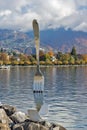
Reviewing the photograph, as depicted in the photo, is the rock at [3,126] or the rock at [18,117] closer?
the rock at [3,126]

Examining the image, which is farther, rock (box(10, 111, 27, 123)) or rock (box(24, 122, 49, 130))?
rock (box(10, 111, 27, 123))

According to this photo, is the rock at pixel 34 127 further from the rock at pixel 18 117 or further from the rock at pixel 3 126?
the rock at pixel 18 117

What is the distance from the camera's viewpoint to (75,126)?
85.9 ft

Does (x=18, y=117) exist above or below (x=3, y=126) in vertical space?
below

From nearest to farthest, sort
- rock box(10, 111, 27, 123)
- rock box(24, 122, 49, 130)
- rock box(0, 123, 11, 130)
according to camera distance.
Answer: rock box(0, 123, 11, 130), rock box(24, 122, 49, 130), rock box(10, 111, 27, 123)

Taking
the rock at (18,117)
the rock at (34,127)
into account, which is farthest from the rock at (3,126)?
the rock at (18,117)

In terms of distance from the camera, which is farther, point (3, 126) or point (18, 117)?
point (18, 117)

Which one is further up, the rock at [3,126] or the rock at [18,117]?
the rock at [3,126]

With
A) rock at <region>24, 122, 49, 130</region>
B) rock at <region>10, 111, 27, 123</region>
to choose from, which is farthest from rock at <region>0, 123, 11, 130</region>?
rock at <region>10, 111, 27, 123</region>

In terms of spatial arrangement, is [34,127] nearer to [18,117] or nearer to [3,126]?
[3,126]

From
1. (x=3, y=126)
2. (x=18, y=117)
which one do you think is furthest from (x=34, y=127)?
(x=18, y=117)

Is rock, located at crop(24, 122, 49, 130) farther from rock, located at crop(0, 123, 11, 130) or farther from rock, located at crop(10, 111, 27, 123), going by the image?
rock, located at crop(10, 111, 27, 123)

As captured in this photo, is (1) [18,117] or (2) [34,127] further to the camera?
(1) [18,117]

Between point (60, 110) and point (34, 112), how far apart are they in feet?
38.5
